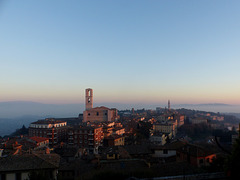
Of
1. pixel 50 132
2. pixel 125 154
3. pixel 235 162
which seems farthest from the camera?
pixel 50 132

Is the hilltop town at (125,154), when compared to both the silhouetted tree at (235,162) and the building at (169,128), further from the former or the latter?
the silhouetted tree at (235,162)

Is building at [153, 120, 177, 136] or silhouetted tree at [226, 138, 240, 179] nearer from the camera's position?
silhouetted tree at [226, 138, 240, 179]

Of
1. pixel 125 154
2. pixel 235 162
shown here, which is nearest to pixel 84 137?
pixel 125 154

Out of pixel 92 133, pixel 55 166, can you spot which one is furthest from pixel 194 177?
pixel 92 133

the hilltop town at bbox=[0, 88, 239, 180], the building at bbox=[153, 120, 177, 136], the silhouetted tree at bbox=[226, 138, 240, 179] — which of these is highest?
the silhouetted tree at bbox=[226, 138, 240, 179]

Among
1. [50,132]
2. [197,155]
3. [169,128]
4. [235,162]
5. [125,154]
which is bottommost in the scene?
[169,128]

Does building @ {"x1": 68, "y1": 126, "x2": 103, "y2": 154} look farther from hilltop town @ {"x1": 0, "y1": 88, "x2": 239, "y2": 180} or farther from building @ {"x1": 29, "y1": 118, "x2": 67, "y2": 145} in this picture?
building @ {"x1": 29, "y1": 118, "x2": 67, "y2": 145}

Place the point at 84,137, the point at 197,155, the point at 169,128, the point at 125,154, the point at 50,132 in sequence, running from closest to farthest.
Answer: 1. the point at 197,155
2. the point at 125,154
3. the point at 84,137
4. the point at 50,132
5. the point at 169,128

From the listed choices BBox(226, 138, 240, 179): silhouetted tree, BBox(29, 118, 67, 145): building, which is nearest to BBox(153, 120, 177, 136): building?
BBox(29, 118, 67, 145): building

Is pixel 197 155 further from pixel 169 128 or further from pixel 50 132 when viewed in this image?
pixel 169 128

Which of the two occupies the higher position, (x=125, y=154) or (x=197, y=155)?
(x=197, y=155)

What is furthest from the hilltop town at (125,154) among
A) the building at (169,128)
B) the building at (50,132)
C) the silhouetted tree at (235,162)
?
the silhouetted tree at (235,162)

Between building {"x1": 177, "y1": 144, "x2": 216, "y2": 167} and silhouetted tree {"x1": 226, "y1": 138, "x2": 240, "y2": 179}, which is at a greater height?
silhouetted tree {"x1": 226, "y1": 138, "x2": 240, "y2": 179}

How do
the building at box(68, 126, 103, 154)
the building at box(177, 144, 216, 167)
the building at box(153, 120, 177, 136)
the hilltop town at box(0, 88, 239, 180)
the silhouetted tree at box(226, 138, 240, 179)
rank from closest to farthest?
the silhouetted tree at box(226, 138, 240, 179) < the hilltop town at box(0, 88, 239, 180) < the building at box(177, 144, 216, 167) < the building at box(68, 126, 103, 154) < the building at box(153, 120, 177, 136)
